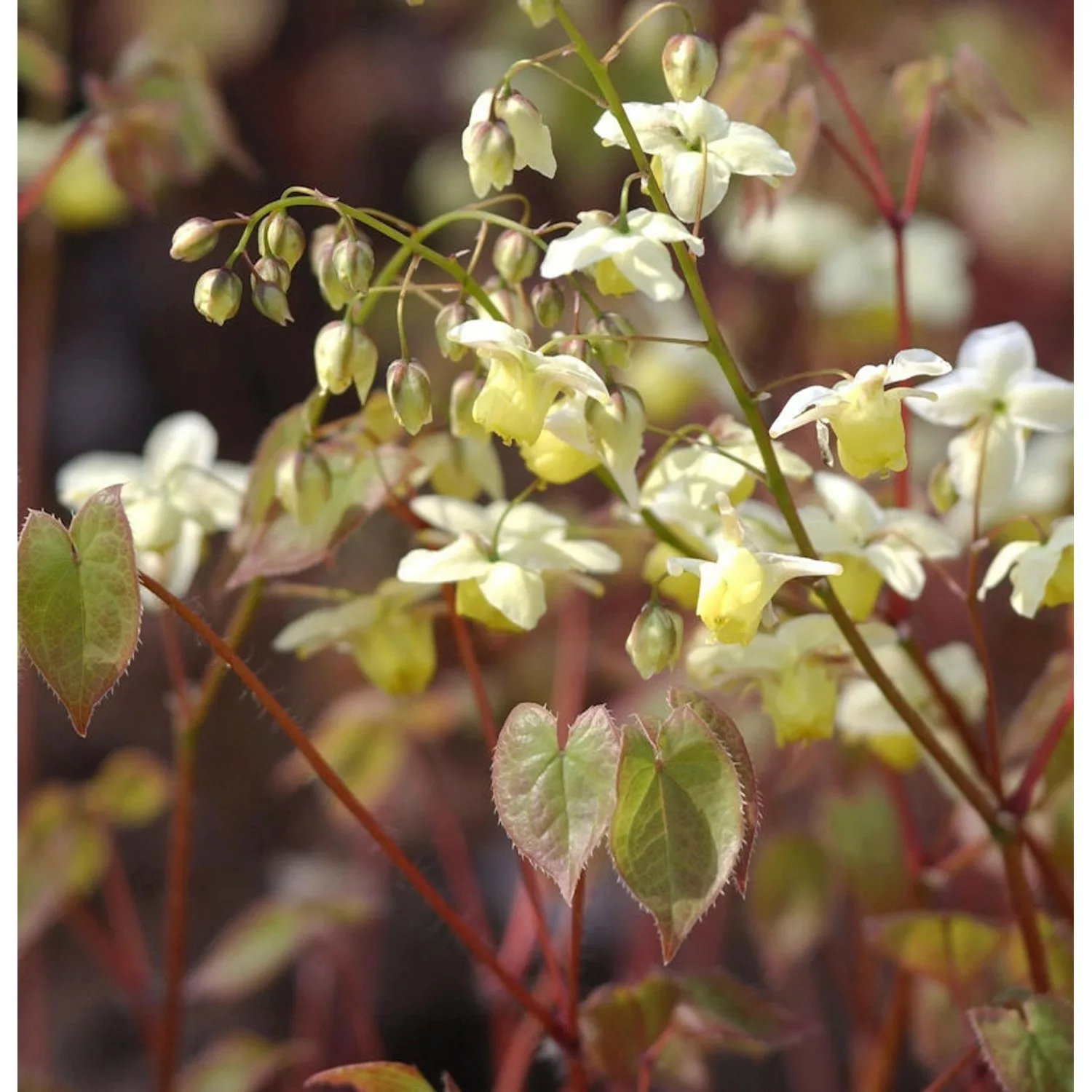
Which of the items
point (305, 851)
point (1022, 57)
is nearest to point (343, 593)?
point (305, 851)

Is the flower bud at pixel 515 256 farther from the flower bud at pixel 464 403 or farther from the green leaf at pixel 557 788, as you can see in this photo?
the green leaf at pixel 557 788

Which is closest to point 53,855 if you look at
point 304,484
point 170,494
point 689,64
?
point 170,494

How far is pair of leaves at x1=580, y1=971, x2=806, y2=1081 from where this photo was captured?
1.96ft

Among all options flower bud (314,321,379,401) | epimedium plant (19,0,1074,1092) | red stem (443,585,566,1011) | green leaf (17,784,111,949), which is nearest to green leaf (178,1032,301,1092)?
epimedium plant (19,0,1074,1092)

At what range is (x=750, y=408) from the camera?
18.9 inches

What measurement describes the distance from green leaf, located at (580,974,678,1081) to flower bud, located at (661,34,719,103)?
382 millimetres

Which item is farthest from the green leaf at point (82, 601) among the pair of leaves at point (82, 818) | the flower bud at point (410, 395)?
the pair of leaves at point (82, 818)

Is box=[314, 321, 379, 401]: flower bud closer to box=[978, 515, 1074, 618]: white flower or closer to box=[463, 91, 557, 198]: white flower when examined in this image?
box=[463, 91, 557, 198]: white flower

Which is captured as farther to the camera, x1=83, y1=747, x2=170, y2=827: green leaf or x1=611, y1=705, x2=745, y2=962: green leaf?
x1=83, y1=747, x2=170, y2=827: green leaf

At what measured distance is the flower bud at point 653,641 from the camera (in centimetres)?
49

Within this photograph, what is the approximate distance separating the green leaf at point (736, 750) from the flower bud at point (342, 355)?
0.54 ft

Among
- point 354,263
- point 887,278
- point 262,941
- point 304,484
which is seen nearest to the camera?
point 354,263

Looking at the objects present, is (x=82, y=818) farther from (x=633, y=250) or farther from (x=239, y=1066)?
(x=633, y=250)

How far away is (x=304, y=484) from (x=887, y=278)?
2.07ft
